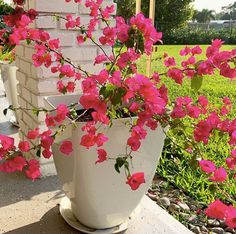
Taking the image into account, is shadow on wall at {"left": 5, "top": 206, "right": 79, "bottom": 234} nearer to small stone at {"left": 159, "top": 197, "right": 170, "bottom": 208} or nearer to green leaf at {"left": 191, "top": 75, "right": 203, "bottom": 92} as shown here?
small stone at {"left": 159, "top": 197, "right": 170, "bottom": 208}

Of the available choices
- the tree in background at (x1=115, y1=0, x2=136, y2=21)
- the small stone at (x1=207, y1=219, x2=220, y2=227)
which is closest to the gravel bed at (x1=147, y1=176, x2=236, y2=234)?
the small stone at (x1=207, y1=219, x2=220, y2=227)

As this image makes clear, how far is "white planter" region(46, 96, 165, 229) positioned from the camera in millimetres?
1242

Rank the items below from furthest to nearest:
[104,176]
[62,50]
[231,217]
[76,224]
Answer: [62,50]
[76,224]
[104,176]
[231,217]

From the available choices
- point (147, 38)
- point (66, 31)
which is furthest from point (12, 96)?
point (147, 38)

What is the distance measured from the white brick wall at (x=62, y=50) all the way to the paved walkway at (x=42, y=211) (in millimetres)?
276

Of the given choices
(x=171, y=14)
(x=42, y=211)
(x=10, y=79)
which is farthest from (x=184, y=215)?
(x=171, y=14)

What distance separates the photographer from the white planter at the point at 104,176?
1.24 m

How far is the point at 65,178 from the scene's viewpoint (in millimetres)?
1400

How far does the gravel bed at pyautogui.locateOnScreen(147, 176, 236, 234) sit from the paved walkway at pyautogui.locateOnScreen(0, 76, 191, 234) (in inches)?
3.8

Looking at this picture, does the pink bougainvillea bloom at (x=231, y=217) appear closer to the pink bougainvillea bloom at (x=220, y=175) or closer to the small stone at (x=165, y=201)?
the pink bougainvillea bloom at (x=220, y=175)

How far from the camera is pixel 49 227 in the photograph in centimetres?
151

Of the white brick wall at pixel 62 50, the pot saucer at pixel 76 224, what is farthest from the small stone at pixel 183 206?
the white brick wall at pixel 62 50

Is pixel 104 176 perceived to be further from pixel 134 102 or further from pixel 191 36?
pixel 191 36

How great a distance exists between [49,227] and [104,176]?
400 mm
